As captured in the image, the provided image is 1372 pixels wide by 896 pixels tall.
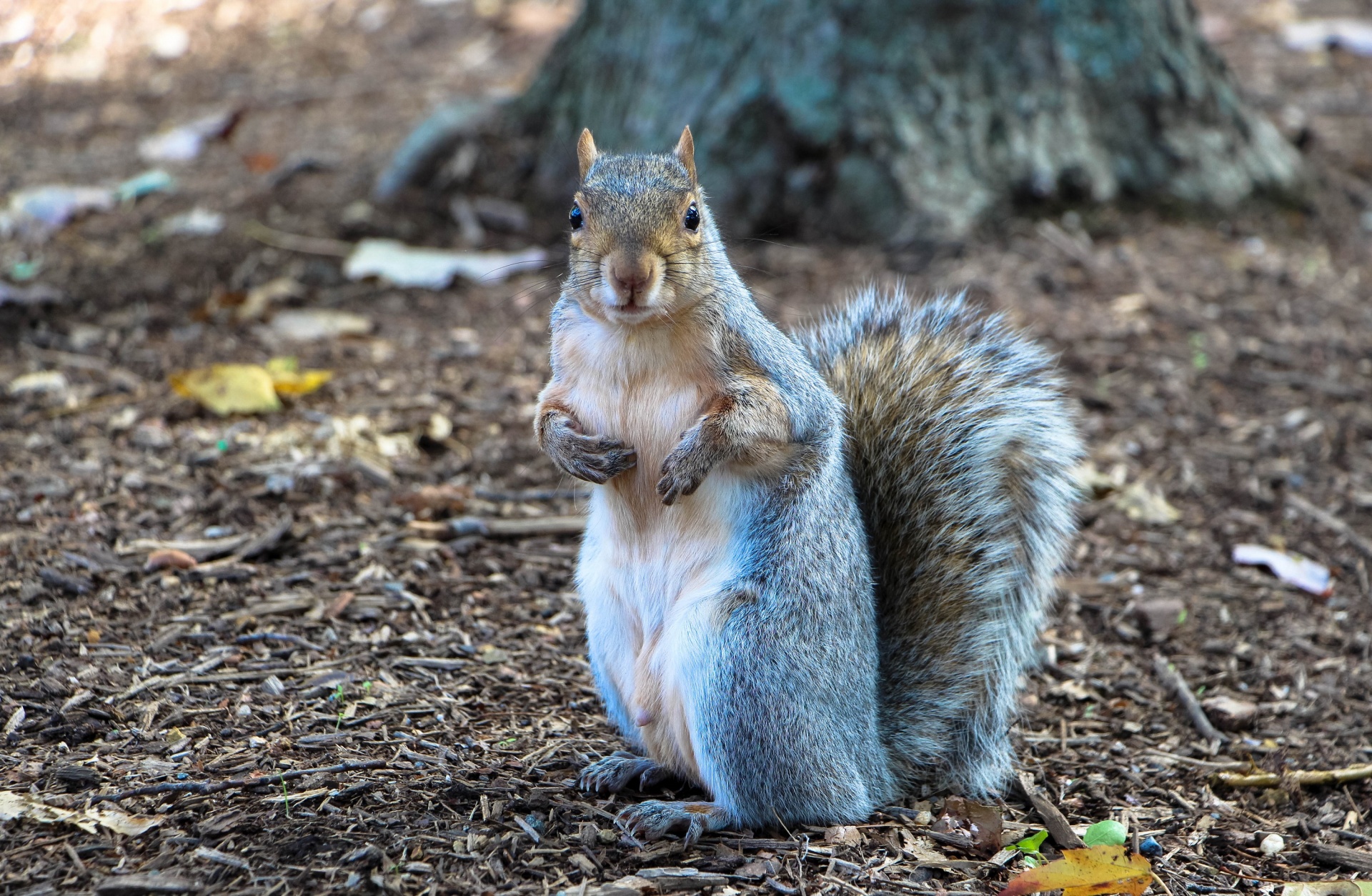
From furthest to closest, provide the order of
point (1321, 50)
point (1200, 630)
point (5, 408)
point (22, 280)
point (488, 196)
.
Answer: point (1321, 50) < point (488, 196) < point (22, 280) < point (5, 408) < point (1200, 630)

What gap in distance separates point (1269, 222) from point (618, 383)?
13.0ft

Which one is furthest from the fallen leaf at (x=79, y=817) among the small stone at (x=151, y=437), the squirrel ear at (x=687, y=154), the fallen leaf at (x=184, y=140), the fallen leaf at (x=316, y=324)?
the fallen leaf at (x=184, y=140)

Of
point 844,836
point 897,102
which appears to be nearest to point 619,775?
point 844,836

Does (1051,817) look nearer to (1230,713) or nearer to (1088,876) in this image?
(1088,876)

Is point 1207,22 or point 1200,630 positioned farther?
point 1207,22

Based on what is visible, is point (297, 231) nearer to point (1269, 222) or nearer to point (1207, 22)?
point (1269, 222)

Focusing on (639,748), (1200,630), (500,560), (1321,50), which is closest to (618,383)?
(639,748)

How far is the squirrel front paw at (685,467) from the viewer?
84.7 inches

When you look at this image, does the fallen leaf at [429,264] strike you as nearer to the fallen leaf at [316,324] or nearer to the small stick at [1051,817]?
the fallen leaf at [316,324]

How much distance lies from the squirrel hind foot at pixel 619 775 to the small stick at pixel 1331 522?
2.14 meters

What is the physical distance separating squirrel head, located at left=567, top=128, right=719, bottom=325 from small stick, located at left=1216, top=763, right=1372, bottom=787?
1460mm

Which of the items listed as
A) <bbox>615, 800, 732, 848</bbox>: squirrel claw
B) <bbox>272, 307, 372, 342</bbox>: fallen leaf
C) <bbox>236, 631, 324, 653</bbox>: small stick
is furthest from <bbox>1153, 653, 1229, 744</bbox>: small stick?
<bbox>272, 307, 372, 342</bbox>: fallen leaf

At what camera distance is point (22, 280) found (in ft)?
14.5

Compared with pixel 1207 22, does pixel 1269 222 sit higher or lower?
lower
